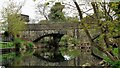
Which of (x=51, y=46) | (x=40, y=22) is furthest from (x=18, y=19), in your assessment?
(x=51, y=46)

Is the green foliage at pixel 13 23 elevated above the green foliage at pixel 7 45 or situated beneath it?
elevated above

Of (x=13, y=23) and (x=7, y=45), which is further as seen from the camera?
(x=7, y=45)

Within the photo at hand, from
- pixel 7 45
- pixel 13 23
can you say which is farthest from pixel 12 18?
pixel 7 45

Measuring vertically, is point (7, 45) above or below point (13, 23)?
below

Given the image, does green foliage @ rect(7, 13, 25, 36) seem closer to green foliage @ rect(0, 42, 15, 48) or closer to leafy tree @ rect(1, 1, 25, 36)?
leafy tree @ rect(1, 1, 25, 36)

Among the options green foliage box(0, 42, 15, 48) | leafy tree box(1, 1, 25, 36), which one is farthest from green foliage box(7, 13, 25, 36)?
green foliage box(0, 42, 15, 48)

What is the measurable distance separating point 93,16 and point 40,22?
1533 centimetres

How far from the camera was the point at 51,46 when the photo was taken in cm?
2200

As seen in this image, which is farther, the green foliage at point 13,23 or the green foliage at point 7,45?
the green foliage at point 7,45

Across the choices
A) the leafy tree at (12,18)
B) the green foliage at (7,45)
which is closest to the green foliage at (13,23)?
the leafy tree at (12,18)

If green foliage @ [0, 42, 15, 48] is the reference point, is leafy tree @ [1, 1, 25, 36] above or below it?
above

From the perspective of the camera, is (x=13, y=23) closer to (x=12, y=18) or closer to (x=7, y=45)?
(x=12, y=18)

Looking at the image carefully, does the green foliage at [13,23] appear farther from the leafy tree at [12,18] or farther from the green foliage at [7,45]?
the green foliage at [7,45]

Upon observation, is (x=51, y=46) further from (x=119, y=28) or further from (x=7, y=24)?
(x=119, y=28)
